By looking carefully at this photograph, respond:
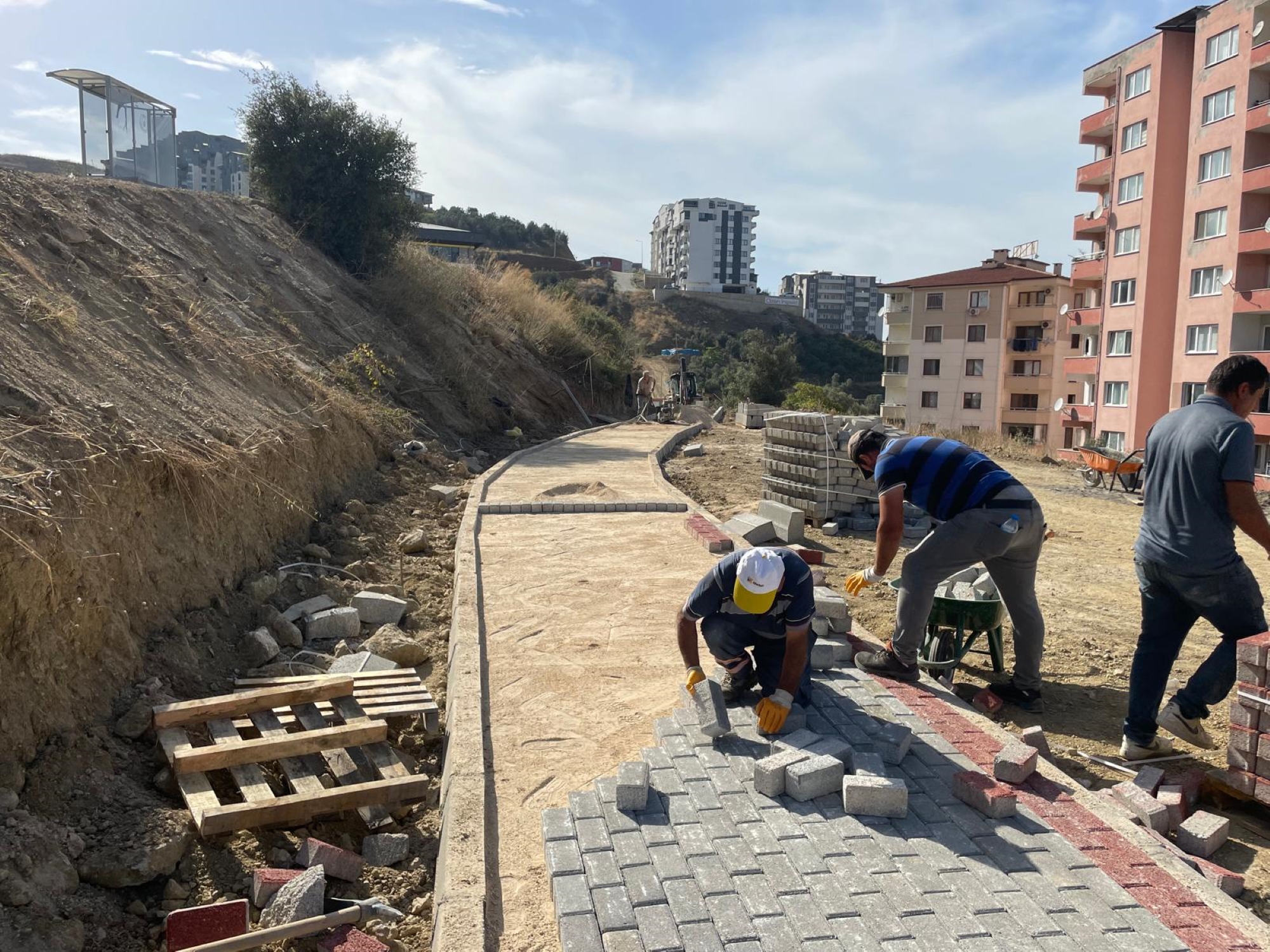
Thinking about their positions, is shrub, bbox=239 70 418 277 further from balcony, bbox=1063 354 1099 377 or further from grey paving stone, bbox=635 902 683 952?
balcony, bbox=1063 354 1099 377

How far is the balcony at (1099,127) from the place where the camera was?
34.8 metres

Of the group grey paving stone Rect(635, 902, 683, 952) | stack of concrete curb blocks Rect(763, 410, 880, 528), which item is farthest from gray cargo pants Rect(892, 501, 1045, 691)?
stack of concrete curb blocks Rect(763, 410, 880, 528)

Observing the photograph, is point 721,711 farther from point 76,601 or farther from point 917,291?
point 917,291

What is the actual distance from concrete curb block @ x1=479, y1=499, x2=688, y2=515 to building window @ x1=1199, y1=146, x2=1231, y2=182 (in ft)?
82.4

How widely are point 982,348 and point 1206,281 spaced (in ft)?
56.3

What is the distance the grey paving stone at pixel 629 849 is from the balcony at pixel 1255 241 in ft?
94.0

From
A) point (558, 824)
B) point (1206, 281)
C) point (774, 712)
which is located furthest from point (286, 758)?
point (1206, 281)

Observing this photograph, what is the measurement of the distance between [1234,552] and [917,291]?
44.7m

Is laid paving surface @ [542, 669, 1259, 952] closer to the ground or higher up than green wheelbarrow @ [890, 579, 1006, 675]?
closer to the ground

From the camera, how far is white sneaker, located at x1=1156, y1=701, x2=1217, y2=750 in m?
4.46

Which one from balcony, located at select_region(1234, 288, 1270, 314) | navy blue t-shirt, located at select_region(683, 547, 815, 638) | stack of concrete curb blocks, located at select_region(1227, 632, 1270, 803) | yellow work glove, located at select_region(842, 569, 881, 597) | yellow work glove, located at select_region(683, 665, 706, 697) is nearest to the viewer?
stack of concrete curb blocks, located at select_region(1227, 632, 1270, 803)

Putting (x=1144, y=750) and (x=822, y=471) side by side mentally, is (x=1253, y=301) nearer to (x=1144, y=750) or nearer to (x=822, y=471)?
(x=822, y=471)

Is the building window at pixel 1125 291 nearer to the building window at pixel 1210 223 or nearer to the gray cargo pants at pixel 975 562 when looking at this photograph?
the building window at pixel 1210 223

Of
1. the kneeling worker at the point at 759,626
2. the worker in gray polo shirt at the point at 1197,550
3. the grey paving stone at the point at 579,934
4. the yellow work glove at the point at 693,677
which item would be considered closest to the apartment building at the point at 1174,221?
the worker in gray polo shirt at the point at 1197,550
